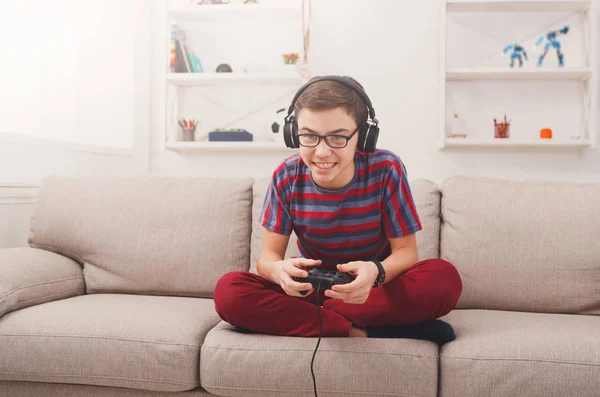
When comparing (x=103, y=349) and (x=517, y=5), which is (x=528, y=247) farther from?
(x=517, y=5)

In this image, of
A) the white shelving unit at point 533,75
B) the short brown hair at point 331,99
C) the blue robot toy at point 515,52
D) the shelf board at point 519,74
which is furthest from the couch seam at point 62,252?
the blue robot toy at point 515,52

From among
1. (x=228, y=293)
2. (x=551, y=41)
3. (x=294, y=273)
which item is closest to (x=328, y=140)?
(x=294, y=273)

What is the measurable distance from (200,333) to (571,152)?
203cm

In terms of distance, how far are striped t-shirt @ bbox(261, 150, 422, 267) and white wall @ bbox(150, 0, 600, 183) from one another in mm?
1250

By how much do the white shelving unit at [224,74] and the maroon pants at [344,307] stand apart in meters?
1.39

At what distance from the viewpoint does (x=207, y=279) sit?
1793mm

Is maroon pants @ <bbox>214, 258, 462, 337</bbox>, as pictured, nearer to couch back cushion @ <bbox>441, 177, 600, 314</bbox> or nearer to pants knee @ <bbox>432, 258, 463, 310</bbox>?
pants knee @ <bbox>432, 258, 463, 310</bbox>

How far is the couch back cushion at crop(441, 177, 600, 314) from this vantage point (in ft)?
5.30

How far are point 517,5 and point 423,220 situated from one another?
4.38ft

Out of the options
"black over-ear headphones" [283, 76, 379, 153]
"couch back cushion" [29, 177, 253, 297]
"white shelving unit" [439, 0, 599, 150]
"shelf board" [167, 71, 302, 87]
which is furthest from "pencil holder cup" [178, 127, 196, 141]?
"black over-ear headphones" [283, 76, 379, 153]

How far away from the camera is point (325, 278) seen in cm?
120

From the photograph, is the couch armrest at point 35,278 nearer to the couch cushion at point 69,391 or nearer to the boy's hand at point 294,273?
the couch cushion at point 69,391

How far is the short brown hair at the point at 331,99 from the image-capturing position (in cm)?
129

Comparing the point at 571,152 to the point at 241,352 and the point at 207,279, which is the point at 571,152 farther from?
the point at 241,352
